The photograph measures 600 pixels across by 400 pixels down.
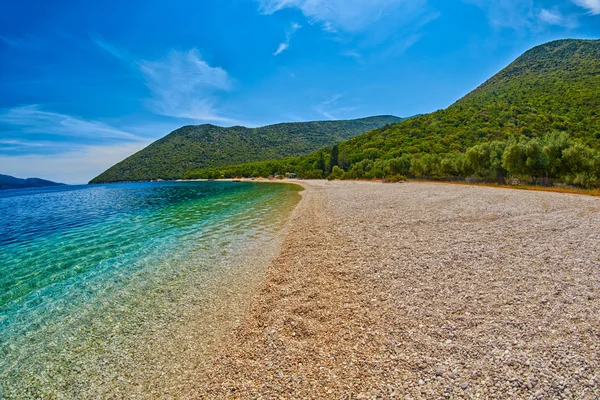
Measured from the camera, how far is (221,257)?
12961 mm

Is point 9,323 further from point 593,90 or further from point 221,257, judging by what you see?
point 593,90

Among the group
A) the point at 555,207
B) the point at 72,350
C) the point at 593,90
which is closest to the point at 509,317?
the point at 72,350

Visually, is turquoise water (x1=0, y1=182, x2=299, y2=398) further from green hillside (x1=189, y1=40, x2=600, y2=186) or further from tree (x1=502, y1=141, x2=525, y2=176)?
green hillside (x1=189, y1=40, x2=600, y2=186)

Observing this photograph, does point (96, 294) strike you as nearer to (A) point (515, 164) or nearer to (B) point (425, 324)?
(B) point (425, 324)

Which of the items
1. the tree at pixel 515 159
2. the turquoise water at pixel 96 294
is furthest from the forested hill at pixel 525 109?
the turquoise water at pixel 96 294

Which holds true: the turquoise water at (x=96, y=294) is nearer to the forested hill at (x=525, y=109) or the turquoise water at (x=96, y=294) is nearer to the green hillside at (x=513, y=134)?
the green hillside at (x=513, y=134)

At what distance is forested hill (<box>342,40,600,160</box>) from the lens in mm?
66938

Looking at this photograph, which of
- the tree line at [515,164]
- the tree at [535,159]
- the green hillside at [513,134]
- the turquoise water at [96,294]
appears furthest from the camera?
the green hillside at [513,134]

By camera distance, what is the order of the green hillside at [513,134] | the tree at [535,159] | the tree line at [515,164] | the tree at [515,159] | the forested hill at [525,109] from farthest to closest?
the forested hill at [525,109] → the tree at [515,159] → the green hillside at [513,134] → the tree at [535,159] → the tree line at [515,164]

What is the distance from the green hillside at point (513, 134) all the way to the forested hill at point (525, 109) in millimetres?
175

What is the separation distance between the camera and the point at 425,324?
6.05 metres

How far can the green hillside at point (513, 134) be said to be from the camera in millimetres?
35750

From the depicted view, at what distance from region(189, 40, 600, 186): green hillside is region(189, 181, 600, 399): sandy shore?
→ 31.2 m

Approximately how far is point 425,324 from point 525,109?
9970 centimetres
